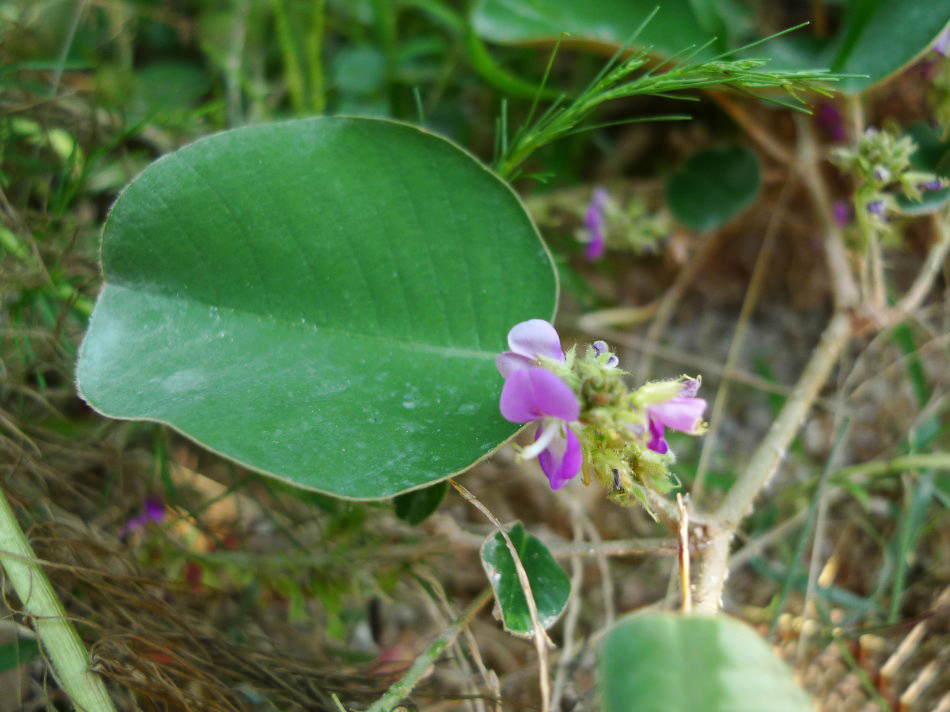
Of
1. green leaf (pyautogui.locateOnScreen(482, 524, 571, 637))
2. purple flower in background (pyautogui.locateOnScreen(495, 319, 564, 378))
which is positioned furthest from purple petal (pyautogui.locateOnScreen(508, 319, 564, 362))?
green leaf (pyautogui.locateOnScreen(482, 524, 571, 637))

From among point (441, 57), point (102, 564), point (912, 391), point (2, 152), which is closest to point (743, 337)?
point (912, 391)

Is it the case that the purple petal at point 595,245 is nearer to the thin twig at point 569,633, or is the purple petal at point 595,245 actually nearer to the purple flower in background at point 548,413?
the thin twig at point 569,633

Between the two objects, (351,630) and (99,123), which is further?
(99,123)

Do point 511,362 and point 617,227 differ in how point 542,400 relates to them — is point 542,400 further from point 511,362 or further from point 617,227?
point 617,227

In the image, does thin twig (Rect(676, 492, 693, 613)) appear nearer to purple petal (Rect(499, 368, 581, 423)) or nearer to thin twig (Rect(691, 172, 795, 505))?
purple petal (Rect(499, 368, 581, 423))

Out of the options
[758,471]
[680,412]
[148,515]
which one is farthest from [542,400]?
[148,515]

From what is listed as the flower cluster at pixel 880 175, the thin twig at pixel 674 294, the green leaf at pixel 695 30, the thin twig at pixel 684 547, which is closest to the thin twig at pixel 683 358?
the thin twig at pixel 674 294

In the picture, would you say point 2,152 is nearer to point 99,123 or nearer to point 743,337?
point 99,123
